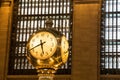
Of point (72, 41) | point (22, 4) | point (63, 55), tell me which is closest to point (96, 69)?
point (72, 41)

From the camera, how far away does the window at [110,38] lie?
1536cm

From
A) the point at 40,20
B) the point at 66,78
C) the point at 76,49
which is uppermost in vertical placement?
the point at 40,20

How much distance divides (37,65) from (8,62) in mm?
11039

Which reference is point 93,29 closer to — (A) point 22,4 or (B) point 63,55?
(A) point 22,4

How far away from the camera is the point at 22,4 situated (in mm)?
17031

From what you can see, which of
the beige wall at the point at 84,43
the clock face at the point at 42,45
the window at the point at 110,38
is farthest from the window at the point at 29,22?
the clock face at the point at 42,45

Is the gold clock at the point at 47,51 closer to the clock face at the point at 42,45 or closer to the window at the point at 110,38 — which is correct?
the clock face at the point at 42,45

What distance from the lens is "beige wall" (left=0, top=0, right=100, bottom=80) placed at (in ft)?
49.9

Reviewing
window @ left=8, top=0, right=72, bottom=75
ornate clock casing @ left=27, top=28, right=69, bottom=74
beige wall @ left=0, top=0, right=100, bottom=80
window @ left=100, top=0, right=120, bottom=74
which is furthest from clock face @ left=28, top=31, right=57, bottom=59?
window @ left=8, top=0, right=72, bottom=75

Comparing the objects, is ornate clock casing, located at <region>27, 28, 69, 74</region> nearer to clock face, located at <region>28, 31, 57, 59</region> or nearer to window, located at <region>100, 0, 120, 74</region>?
clock face, located at <region>28, 31, 57, 59</region>

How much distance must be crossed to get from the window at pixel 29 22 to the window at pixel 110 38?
1.40 metres

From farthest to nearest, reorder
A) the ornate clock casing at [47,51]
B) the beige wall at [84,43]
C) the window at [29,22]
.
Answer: the window at [29,22]
the beige wall at [84,43]
the ornate clock casing at [47,51]

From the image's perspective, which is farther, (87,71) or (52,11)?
(52,11)

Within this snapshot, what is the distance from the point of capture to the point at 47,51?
208 inches
